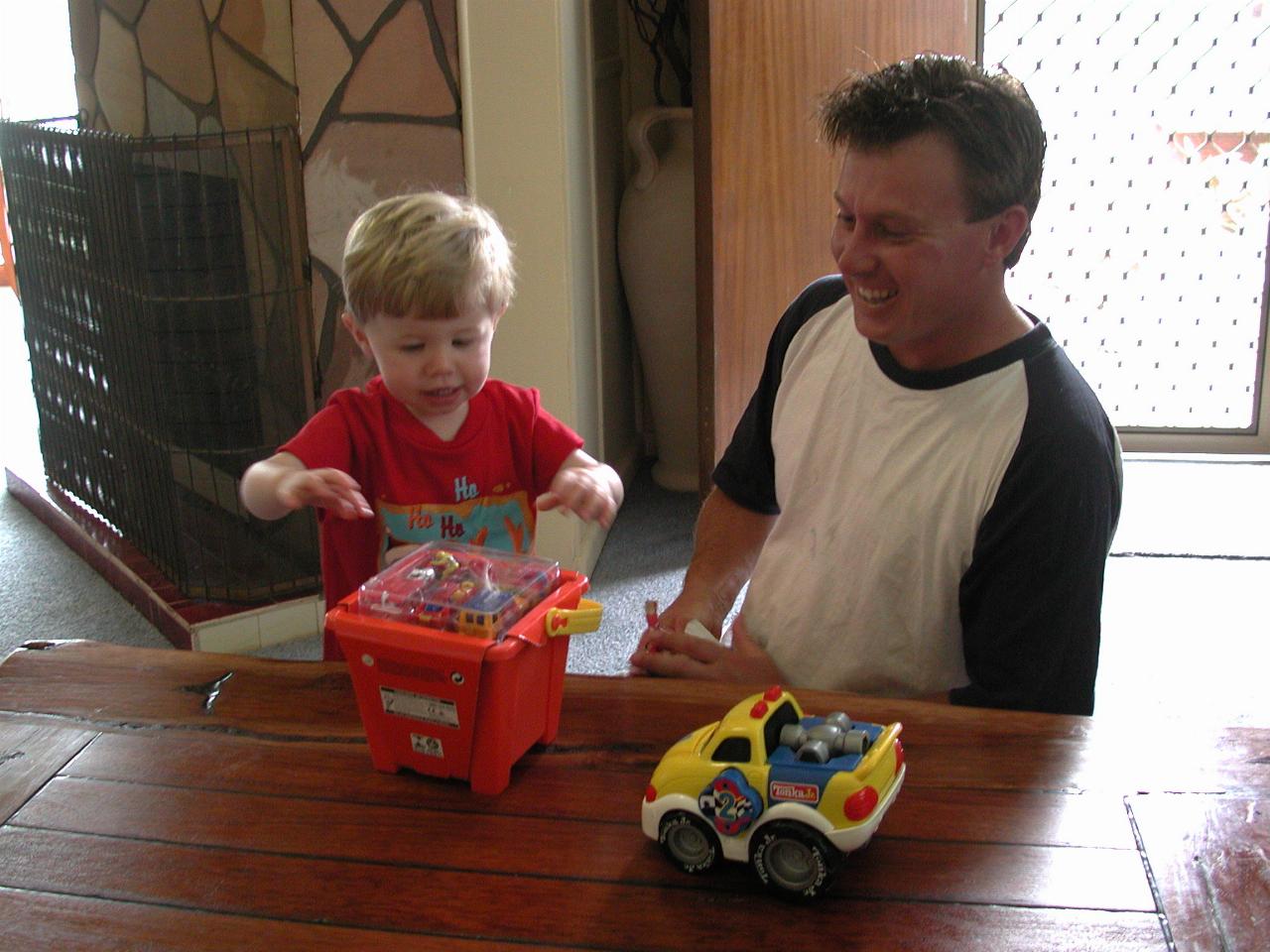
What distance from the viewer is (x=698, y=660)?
145cm

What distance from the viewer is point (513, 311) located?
2814 mm

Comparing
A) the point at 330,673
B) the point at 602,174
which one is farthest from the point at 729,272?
the point at 330,673

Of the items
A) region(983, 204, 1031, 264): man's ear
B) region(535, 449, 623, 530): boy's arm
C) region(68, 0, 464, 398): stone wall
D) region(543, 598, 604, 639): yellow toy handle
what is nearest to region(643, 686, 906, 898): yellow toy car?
region(543, 598, 604, 639): yellow toy handle

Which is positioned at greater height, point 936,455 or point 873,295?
point 873,295

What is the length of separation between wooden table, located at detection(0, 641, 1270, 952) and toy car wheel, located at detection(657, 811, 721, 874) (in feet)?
0.04

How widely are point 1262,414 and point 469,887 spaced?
3609mm

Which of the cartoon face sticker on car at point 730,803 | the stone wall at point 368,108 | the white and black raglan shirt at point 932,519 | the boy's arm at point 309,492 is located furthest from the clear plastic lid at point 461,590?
the stone wall at point 368,108

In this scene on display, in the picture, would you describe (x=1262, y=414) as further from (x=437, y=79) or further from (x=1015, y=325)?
(x=1015, y=325)

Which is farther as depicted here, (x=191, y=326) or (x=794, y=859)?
(x=191, y=326)

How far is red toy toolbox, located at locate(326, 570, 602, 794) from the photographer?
0.98 m

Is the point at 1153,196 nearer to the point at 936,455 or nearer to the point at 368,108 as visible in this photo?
the point at 368,108

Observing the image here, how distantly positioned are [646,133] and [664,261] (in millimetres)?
337

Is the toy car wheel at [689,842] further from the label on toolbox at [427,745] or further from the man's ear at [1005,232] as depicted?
the man's ear at [1005,232]

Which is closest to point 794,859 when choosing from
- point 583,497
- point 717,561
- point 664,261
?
point 583,497
